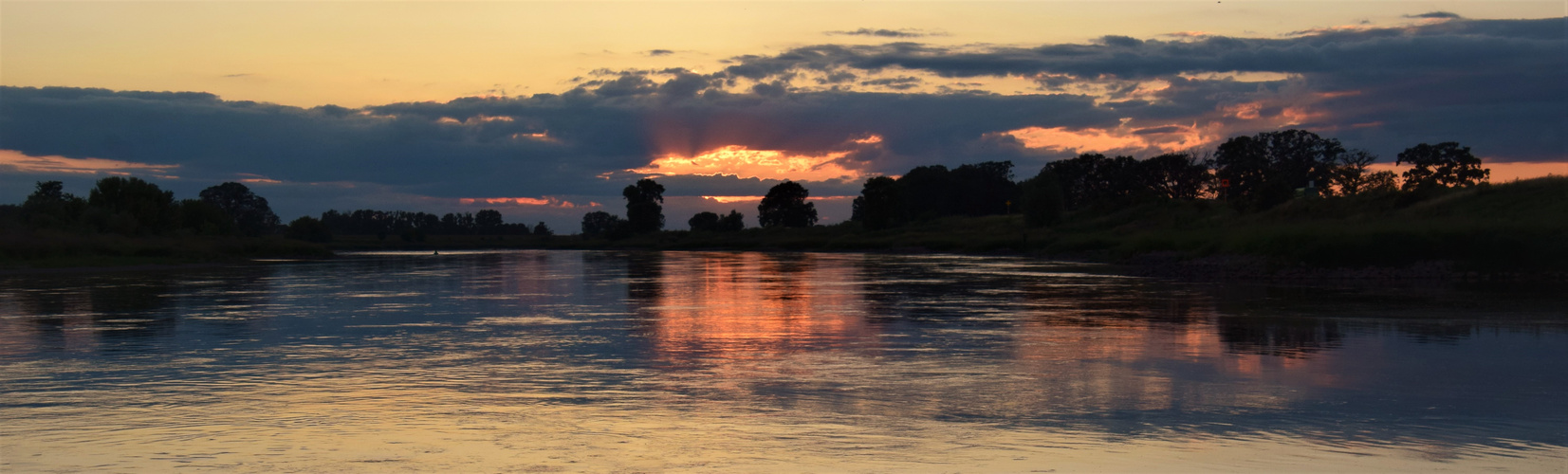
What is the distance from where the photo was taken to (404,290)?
33562 millimetres

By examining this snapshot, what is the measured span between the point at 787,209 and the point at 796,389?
162859 mm

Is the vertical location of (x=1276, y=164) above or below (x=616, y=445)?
above

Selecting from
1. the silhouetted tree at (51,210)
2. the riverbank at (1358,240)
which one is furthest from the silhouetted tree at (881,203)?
the silhouetted tree at (51,210)

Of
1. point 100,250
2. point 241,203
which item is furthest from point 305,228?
point 100,250

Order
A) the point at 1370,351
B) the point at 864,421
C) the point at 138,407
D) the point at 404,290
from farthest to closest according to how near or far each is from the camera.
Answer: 1. the point at 404,290
2. the point at 1370,351
3. the point at 138,407
4. the point at 864,421

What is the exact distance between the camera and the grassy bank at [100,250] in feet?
168

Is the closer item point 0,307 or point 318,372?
point 318,372

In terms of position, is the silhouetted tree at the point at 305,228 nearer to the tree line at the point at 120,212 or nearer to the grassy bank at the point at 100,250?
the tree line at the point at 120,212

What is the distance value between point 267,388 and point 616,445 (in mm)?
5610

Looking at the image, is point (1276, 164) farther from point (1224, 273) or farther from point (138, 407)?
point (138, 407)

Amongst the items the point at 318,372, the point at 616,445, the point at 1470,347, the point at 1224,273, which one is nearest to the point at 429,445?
the point at 616,445

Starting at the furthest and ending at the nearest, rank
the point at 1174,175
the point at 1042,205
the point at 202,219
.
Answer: the point at 1174,175
the point at 1042,205
the point at 202,219

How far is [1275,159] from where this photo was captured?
11012cm

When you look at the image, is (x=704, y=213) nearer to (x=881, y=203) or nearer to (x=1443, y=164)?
(x=881, y=203)
